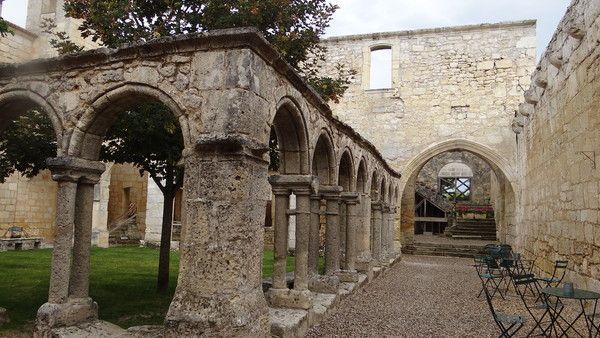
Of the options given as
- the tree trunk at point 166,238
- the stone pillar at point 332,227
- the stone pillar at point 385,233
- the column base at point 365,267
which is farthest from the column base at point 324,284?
the stone pillar at point 385,233

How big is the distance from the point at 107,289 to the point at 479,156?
12.3m

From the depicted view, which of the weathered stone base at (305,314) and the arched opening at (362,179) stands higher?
the arched opening at (362,179)

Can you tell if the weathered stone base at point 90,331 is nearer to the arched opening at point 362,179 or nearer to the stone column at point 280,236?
the stone column at point 280,236

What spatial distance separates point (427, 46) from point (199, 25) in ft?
36.8

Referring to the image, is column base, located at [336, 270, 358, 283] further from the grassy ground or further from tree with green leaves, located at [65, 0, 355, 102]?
tree with green leaves, located at [65, 0, 355, 102]

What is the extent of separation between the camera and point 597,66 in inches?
243

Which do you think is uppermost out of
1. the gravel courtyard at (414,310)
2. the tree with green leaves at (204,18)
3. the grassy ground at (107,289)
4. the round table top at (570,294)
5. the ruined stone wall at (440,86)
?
the ruined stone wall at (440,86)

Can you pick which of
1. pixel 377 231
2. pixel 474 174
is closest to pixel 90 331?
pixel 377 231

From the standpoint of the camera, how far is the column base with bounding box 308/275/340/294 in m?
7.04

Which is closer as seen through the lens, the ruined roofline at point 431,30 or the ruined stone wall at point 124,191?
the ruined roofline at point 431,30

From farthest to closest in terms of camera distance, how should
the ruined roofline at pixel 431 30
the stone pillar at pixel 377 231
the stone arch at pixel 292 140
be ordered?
the ruined roofline at pixel 431 30, the stone pillar at pixel 377 231, the stone arch at pixel 292 140

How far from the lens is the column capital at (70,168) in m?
4.62

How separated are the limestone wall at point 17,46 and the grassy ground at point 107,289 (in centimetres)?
734

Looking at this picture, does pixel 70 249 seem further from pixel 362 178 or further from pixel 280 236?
pixel 362 178
